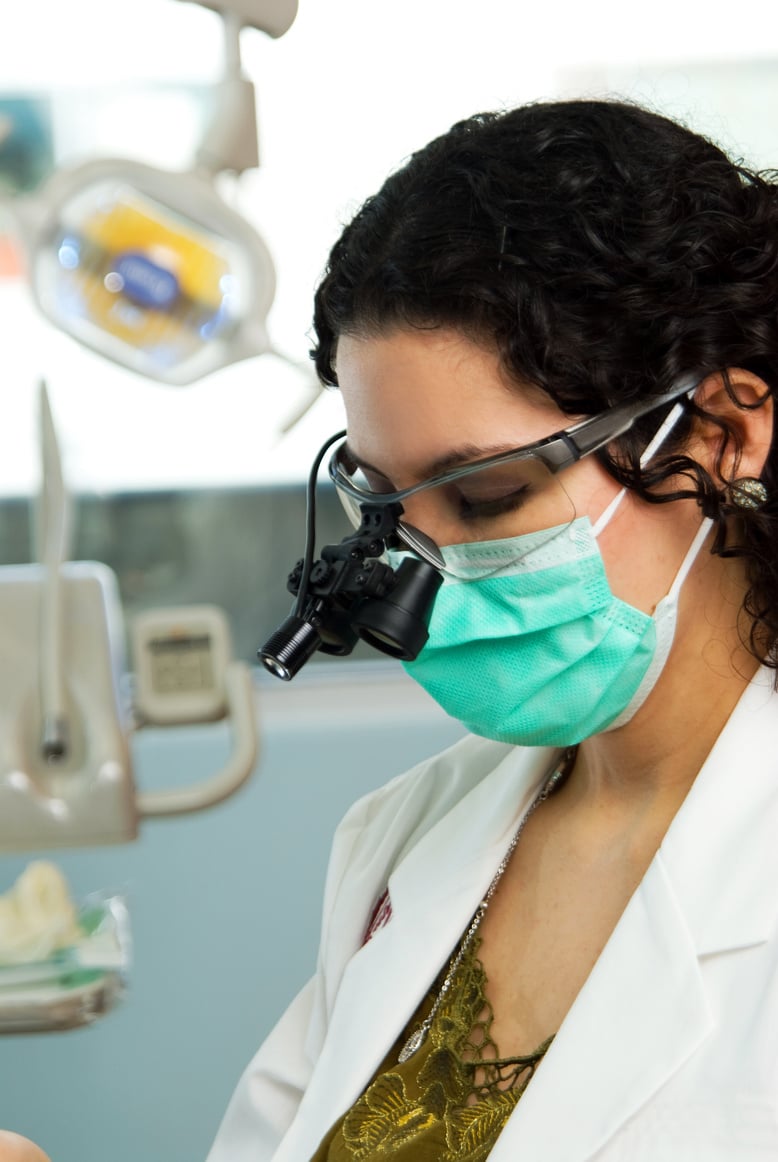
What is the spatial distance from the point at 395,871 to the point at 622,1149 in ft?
1.64

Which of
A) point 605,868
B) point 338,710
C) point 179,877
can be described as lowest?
point 179,877

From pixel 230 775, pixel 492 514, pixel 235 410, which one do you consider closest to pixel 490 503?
pixel 492 514

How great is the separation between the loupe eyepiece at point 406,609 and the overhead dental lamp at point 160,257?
0.69 metres

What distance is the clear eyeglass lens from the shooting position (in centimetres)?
114

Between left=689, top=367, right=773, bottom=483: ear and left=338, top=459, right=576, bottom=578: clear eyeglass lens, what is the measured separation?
134mm

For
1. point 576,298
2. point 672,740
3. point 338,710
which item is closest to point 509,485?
point 576,298

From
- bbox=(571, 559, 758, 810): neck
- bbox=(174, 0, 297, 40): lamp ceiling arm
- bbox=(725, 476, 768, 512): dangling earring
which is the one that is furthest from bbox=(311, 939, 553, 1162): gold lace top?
bbox=(174, 0, 297, 40): lamp ceiling arm

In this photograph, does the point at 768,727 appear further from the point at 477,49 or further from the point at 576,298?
the point at 477,49

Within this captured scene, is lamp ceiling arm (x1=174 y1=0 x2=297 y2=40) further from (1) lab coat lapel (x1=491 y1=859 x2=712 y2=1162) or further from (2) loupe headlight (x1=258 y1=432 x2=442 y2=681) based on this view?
(1) lab coat lapel (x1=491 y1=859 x2=712 y2=1162)

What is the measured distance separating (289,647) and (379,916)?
471mm

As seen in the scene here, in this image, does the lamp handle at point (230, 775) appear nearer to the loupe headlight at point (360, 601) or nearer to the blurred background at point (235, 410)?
the blurred background at point (235, 410)

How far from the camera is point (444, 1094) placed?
119 centimetres

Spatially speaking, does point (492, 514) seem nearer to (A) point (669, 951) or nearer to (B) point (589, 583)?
(B) point (589, 583)

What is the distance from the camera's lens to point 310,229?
8.21 feet
